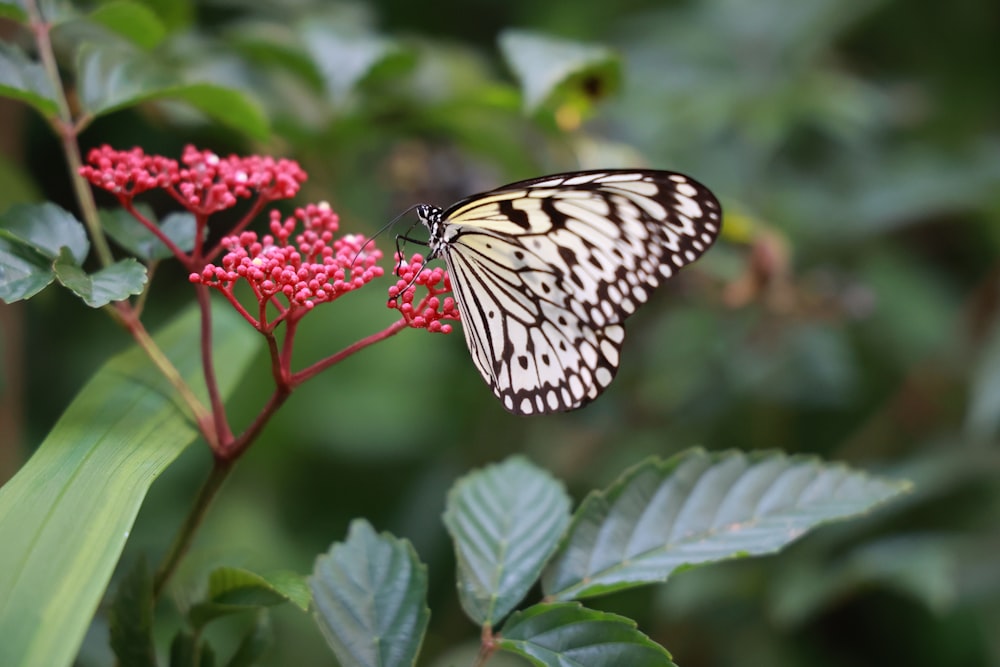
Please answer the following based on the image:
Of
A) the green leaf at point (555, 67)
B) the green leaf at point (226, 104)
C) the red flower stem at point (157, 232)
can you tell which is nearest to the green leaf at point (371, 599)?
the red flower stem at point (157, 232)

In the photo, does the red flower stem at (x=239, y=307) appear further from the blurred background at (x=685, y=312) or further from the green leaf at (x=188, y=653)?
the blurred background at (x=685, y=312)

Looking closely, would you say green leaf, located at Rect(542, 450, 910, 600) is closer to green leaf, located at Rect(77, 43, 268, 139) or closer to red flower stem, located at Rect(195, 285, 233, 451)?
red flower stem, located at Rect(195, 285, 233, 451)

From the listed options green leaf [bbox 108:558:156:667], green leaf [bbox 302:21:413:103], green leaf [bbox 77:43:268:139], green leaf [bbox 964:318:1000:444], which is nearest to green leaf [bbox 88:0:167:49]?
green leaf [bbox 77:43:268:139]

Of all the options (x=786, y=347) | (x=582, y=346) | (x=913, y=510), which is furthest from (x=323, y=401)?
(x=913, y=510)

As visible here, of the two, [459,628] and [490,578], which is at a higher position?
[490,578]

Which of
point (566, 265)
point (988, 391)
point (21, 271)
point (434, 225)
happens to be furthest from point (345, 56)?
point (988, 391)

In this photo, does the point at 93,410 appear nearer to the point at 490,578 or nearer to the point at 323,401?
the point at 490,578
